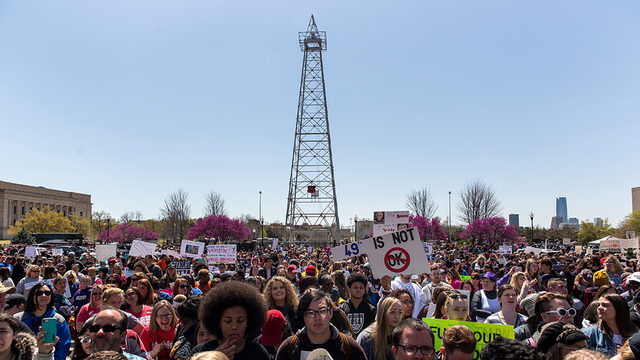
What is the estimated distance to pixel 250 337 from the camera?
4.30 metres

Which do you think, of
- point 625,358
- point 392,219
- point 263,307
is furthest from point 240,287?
point 392,219

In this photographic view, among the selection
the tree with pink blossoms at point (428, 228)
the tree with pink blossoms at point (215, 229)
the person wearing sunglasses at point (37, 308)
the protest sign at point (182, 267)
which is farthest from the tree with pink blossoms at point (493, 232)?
the person wearing sunglasses at point (37, 308)

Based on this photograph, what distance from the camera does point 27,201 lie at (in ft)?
311

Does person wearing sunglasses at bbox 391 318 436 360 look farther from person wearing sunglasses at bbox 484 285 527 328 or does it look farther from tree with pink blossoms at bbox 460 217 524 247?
tree with pink blossoms at bbox 460 217 524 247

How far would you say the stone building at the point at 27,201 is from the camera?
8819 cm

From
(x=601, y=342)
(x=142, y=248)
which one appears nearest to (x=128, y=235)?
(x=142, y=248)

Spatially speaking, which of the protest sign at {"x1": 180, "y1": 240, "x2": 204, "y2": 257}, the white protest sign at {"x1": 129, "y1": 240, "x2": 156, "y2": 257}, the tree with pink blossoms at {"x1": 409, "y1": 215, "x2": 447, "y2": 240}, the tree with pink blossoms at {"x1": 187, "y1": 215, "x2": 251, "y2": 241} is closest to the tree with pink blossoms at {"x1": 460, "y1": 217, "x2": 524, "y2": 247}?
the tree with pink blossoms at {"x1": 409, "y1": 215, "x2": 447, "y2": 240}

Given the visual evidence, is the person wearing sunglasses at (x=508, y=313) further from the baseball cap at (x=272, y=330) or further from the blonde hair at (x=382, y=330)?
the baseball cap at (x=272, y=330)

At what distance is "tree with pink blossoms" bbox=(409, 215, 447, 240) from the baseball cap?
53.2 meters

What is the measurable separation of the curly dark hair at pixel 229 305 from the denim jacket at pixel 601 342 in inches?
139

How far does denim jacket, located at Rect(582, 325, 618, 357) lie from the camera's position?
16.0ft

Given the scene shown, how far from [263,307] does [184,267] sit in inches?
430

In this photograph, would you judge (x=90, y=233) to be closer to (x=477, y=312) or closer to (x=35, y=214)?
(x=35, y=214)

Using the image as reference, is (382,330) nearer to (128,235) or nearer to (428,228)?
(428,228)
